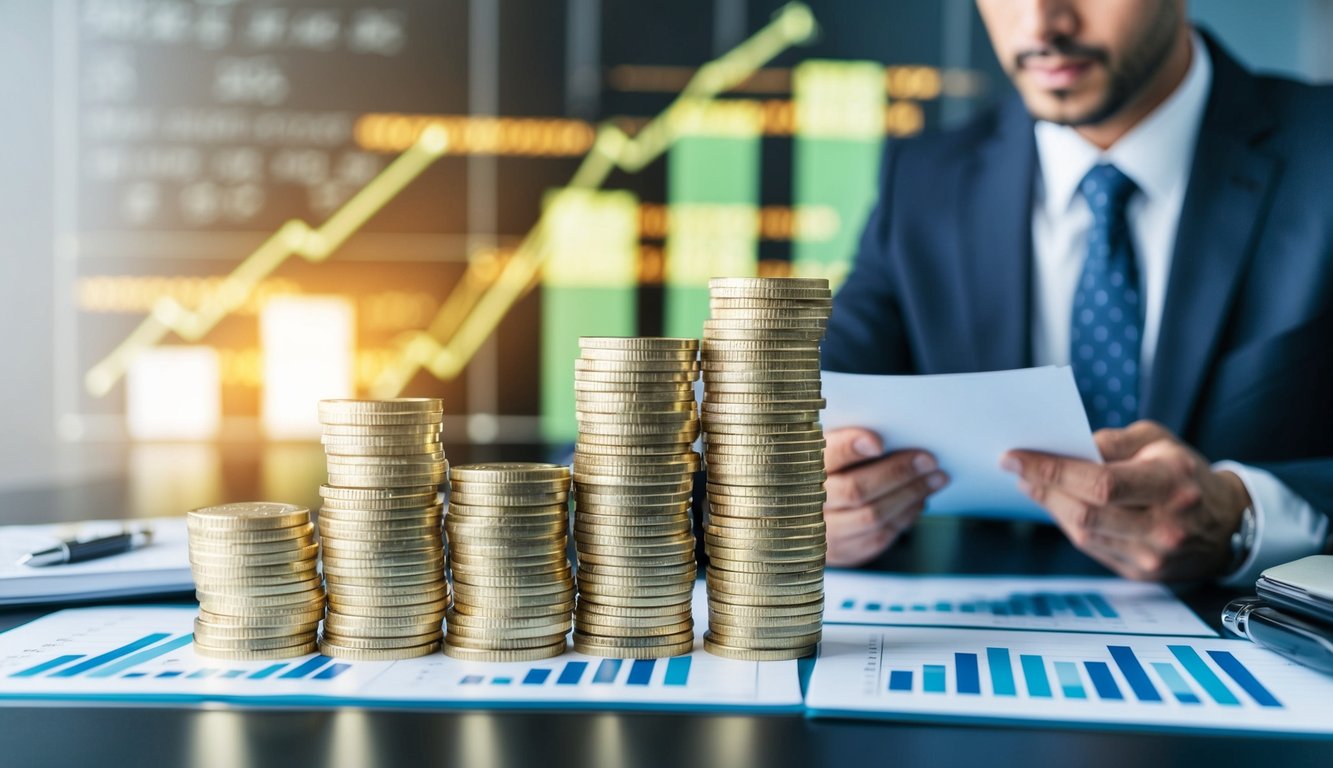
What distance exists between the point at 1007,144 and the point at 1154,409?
1.76 ft

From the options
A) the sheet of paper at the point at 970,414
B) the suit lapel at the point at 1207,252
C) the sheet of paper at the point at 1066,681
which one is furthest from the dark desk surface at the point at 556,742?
the suit lapel at the point at 1207,252

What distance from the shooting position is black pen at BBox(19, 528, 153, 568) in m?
1.16

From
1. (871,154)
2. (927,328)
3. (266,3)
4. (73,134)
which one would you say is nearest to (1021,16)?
(927,328)

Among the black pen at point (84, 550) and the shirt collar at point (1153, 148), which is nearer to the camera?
the black pen at point (84, 550)

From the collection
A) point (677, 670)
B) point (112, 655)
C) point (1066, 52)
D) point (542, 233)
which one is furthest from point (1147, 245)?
point (542, 233)

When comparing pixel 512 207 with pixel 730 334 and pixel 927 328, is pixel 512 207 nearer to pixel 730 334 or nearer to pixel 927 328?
pixel 927 328

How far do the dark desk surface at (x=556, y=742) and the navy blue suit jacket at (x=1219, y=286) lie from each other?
1063 mm

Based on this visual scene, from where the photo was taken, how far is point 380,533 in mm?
946

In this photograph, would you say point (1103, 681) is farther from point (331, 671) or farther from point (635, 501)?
point (331, 671)

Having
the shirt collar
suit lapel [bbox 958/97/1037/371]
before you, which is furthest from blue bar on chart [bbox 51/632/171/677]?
the shirt collar

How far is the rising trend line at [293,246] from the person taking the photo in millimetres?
3391

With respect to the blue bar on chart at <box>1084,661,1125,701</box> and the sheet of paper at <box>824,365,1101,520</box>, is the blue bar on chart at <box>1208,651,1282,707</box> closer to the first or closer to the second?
the blue bar on chart at <box>1084,661,1125,701</box>

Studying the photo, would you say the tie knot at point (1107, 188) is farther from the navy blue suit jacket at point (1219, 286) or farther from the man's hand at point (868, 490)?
the man's hand at point (868, 490)

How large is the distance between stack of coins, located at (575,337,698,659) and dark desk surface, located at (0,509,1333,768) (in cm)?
16
